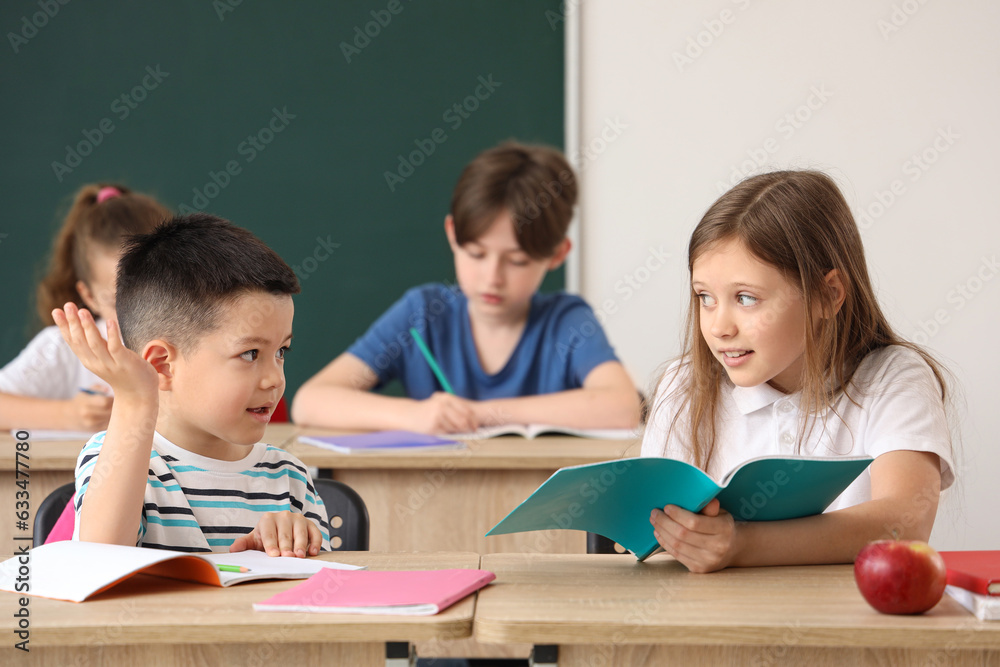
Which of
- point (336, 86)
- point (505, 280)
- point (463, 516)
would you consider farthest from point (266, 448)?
point (336, 86)

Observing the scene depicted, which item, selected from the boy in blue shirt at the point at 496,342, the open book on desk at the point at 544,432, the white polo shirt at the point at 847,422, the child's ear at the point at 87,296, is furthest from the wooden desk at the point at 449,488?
the child's ear at the point at 87,296

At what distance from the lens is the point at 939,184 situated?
10.7ft

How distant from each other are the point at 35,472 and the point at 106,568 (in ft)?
3.70

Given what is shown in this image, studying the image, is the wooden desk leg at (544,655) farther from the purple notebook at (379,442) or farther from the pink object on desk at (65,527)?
the purple notebook at (379,442)

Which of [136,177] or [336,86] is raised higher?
[336,86]

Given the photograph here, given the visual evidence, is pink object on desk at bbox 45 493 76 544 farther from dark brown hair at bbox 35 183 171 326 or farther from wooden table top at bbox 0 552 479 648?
dark brown hair at bbox 35 183 171 326

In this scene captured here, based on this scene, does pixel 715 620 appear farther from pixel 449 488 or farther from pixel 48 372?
pixel 48 372

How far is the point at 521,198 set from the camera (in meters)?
2.44

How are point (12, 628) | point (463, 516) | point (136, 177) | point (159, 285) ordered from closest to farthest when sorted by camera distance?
point (12, 628) < point (159, 285) < point (463, 516) < point (136, 177)

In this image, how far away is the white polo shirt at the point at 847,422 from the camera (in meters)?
1.23

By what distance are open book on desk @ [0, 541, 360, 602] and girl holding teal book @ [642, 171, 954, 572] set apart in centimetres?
66

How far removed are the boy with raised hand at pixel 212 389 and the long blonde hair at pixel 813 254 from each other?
2.12ft

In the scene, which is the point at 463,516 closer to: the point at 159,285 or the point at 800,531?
the point at 159,285

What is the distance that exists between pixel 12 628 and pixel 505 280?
5.76 feet
